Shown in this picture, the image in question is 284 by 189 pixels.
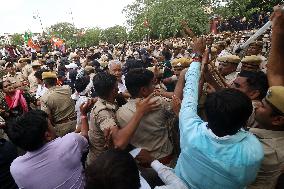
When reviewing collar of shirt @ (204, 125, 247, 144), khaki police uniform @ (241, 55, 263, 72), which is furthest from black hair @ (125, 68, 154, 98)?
khaki police uniform @ (241, 55, 263, 72)

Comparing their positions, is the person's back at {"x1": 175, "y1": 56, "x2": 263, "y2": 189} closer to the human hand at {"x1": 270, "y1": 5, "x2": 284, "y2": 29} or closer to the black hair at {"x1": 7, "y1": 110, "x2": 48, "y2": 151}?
the human hand at {"x1": 270, "y1": 5, "x2": 284, "y2": 29}

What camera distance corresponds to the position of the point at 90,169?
1.50 metres

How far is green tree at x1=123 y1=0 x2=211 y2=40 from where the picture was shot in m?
29.6

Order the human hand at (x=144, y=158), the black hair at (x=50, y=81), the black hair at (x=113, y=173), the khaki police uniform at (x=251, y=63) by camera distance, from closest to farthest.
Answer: the black hair at (x=113, y=173), the human hand at (x=144, y=158), the khaki police uniform at (x=251, y=63), the black hair at (x=50, y=81)

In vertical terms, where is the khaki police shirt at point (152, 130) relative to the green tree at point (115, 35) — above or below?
above

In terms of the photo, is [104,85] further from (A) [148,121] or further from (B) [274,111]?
(B) [274,111]

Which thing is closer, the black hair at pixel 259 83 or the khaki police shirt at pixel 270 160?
the khaki police shirt at pixel 270 160

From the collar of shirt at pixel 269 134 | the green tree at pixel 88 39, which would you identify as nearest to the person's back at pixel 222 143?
the collar of shirt at pixel 269 134

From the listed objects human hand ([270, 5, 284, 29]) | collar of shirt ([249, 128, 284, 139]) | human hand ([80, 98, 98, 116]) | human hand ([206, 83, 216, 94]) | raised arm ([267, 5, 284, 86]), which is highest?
human hand ([270, 5, 284, 29])

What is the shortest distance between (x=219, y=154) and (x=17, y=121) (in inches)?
57.8

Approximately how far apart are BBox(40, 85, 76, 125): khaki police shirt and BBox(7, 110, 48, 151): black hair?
2.48 m

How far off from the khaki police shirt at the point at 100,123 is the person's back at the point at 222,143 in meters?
0.94

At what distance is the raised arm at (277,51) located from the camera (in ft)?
7.37

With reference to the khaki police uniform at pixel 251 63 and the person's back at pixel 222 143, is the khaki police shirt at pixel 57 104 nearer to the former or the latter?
the khaki police uniform at pixel 251 63
